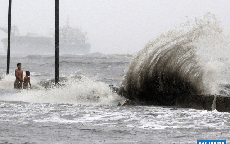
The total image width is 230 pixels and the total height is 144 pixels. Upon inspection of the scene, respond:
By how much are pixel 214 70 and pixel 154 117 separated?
256 inches

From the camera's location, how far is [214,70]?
13766mm

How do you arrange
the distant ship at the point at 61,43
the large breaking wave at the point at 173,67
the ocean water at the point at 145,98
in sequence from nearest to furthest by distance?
the ocean water at the point at 145,98 → the large breaking wave at the point at 173,67 → the distant ship at the point at 61,43

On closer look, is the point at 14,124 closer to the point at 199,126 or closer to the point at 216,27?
the point at 199,126

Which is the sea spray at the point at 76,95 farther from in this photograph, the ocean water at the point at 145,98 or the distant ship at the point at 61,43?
the distant ship at the point at 61,43

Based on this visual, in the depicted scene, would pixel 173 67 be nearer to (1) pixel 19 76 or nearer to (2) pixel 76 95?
(2) pixel 76 95

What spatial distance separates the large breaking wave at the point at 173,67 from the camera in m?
12.6

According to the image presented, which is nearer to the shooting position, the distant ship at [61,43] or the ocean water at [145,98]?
the ocean water at [145,98]

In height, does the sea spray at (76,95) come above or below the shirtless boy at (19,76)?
below

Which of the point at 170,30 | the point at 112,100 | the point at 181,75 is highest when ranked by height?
the point at 170,30

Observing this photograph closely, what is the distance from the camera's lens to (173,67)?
1312 centimetres

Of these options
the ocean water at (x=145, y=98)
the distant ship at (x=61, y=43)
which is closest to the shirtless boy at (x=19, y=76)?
the ocean water at (x=145, y=98)

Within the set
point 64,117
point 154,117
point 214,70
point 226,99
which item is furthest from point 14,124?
point 214,70

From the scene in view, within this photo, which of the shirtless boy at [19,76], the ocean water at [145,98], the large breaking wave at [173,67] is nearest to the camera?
the ocean water at [145,98]

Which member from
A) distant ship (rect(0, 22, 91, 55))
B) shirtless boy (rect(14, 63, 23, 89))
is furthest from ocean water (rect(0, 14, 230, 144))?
distant ship (rect(0, 22, 91, 55))
